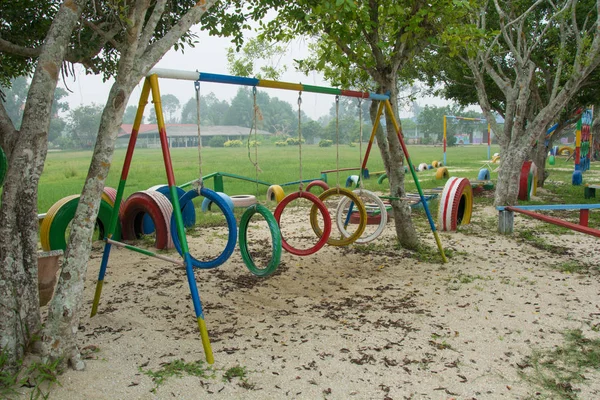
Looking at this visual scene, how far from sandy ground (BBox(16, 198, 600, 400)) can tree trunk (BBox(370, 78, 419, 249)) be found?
29cm

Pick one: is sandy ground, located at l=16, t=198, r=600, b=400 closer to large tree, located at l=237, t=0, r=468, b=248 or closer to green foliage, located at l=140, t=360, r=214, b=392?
green foliage, located at l=140, t=360, r=214, b=392

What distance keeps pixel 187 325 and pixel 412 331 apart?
5.74 feet

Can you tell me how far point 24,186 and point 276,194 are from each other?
771 cm

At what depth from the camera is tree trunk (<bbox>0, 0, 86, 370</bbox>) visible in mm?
3004

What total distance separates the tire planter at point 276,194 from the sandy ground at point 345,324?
14.0ft

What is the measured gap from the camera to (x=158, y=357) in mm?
3383

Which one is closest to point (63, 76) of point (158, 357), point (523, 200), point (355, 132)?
point (158, 357)

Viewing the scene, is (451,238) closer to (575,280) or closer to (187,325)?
(575,280)

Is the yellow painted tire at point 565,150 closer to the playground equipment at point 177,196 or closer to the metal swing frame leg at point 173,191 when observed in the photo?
the playground equipment at point 177,196

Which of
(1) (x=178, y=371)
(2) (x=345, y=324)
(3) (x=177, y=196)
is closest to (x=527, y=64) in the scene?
(2) (x=345, y=324)

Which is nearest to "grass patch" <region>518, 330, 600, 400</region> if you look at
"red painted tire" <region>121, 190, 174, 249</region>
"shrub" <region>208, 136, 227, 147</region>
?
"red painted tire" <region>121, 190, 174, 249</region>

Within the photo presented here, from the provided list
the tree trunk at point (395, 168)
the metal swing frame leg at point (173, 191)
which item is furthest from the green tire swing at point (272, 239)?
the tree trunk at point (395, 168)

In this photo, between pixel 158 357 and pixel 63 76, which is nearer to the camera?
pixel 158 357

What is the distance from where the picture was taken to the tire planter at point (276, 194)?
10.6 m
